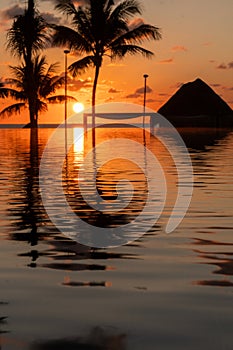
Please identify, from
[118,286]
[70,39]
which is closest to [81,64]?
[70,39]

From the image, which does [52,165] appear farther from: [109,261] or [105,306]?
[105,306]

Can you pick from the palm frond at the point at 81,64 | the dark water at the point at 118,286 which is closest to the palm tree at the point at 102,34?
the palm frond at the point at 81,64

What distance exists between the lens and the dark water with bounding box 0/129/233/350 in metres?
2.79

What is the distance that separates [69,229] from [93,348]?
10.7 ft

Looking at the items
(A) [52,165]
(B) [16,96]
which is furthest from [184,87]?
(A) [52,165]

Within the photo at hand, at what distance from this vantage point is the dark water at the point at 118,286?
110 inches

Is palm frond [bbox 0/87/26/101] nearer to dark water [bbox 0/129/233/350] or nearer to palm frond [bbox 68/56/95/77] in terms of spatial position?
palm frond [bbox 68/56/95/77]

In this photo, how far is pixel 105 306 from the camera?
3.28 meters

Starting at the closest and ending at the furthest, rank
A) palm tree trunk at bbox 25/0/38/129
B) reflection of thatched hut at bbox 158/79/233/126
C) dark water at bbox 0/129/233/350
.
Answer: dark water at bbox 0/129/233/350 → palm tree trunk at bbox 25/0/38/129 → reflection of thatched hut at bbox 158/79/233/126

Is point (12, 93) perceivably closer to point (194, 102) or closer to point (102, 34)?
point (102, 34)

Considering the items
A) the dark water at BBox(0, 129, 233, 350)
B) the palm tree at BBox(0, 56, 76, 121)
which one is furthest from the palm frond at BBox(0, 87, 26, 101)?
the dark water at BBox(0, 129, 233, 350)

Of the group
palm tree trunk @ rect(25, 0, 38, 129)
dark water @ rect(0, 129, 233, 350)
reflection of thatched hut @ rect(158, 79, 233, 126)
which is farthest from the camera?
reflection of thatched hut @ rect(158, 79, 233, 126)

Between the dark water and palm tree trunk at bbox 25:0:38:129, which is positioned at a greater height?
Result: palm tree trunk at bbox 25:0:38:129

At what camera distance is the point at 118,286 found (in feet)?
12.2
